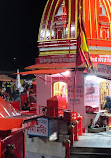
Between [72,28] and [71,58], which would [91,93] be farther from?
[72,28]

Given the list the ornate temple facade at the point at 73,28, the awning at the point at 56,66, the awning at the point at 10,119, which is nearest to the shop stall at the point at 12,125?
the awning at the point at 10,119

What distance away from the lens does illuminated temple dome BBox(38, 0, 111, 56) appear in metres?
17.6

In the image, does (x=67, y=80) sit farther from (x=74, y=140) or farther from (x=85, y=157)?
(x=85, y=157)

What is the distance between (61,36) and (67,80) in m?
4.11

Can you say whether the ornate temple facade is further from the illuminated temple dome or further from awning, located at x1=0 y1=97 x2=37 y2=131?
awning, located at x1=0 y1=97 x2=37 y2=131

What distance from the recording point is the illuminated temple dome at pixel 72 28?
17.6 metres

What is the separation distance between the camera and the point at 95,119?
15.6 m

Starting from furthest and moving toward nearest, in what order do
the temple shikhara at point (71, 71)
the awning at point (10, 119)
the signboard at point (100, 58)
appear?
the signboard at point (100, 58) < the temple shikhara at point (71, 71) < the awning at point (10, 119)

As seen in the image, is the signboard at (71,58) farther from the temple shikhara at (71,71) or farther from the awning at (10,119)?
the awning at (10,119)

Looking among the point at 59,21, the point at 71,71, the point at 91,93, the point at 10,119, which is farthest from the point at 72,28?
the point at 10,119

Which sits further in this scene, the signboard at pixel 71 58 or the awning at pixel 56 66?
the signboard at pixel 71 58

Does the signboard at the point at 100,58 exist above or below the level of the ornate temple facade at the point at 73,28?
below

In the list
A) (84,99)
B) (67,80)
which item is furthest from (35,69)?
(84,99)

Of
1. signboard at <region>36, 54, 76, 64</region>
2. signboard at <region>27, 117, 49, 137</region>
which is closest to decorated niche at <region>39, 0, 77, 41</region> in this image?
signboard at <region>36, 54, 76, 64</region>
